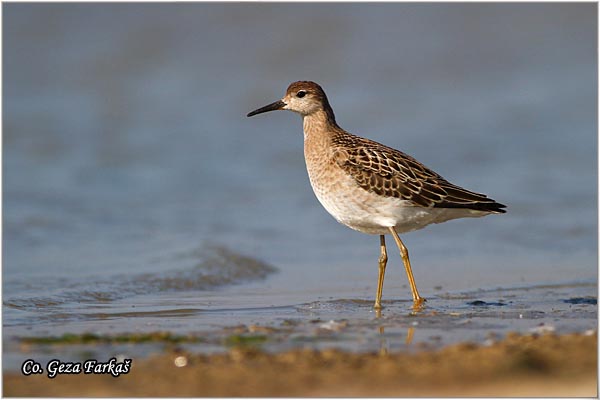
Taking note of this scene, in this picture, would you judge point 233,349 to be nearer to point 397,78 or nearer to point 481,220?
point 481,220

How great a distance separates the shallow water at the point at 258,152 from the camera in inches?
348

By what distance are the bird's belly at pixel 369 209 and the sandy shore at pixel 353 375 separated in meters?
2.32

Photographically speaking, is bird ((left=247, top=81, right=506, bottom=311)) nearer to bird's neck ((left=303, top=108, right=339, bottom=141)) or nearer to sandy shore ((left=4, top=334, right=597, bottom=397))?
bird's neck ((left=303, top=108, right=339, bottom=141))

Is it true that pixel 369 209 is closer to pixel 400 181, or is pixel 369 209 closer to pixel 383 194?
pixel 383 194

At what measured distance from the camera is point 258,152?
15.4m

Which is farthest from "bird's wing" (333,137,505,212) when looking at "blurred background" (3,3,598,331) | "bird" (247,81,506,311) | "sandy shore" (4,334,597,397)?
"sandy shore" (4,334,597,397)

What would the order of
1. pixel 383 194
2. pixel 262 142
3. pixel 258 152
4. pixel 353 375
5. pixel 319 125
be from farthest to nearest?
pixel 262 142 < pixel 258 152 < pixel 319 125 < pixel 383 194 < pixel 353 375

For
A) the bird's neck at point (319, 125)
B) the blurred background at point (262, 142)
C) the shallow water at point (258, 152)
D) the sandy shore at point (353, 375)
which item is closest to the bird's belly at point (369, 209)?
the bird's neck at point (319, 125)

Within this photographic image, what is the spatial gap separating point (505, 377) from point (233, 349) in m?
1.75

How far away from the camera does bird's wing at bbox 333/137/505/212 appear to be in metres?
7.78

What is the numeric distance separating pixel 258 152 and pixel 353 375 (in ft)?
34.7

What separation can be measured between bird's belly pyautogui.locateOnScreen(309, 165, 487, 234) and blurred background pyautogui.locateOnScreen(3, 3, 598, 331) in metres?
0.91

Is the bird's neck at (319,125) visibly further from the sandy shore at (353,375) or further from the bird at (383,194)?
the sandy shore at (353,375)

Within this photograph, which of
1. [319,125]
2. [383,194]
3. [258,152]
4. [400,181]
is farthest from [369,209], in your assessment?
[258,152]
